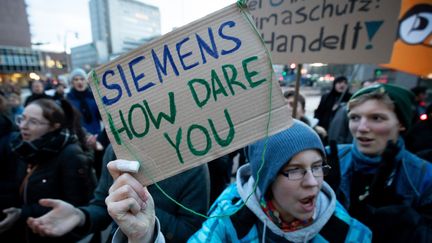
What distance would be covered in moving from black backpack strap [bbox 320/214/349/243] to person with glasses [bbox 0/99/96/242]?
65.6 inches

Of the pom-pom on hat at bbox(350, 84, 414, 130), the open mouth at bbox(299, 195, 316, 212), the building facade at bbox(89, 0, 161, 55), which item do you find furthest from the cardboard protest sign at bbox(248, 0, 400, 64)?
the building facade at bbox(89, 0, 161, 55)

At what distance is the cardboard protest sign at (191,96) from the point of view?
31.3 inches

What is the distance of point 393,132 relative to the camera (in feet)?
4.98

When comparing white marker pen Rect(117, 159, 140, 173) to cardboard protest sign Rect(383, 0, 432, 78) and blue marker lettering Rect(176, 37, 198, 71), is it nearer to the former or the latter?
blue marker lettering Rect(176, 37, 198, 71)

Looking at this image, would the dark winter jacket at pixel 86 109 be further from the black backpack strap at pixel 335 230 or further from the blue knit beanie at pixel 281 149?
the black backpack strap at pixel 335 230

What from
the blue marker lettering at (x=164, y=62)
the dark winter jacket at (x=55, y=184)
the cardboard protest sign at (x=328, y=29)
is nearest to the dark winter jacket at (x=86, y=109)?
the dark winter jacket at (x=55, y=184)

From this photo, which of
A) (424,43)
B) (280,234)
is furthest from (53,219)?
(424,43)

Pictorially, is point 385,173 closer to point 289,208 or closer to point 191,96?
point 289,208

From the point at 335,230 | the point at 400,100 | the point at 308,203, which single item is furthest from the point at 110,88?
the point at 400,100

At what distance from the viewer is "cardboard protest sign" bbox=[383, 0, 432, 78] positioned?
9.86 feet

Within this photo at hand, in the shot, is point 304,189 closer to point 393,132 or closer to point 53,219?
point 393,132

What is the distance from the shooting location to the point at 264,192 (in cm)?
119

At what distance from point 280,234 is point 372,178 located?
0.72m

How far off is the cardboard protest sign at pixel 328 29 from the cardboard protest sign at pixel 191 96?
1149mm
